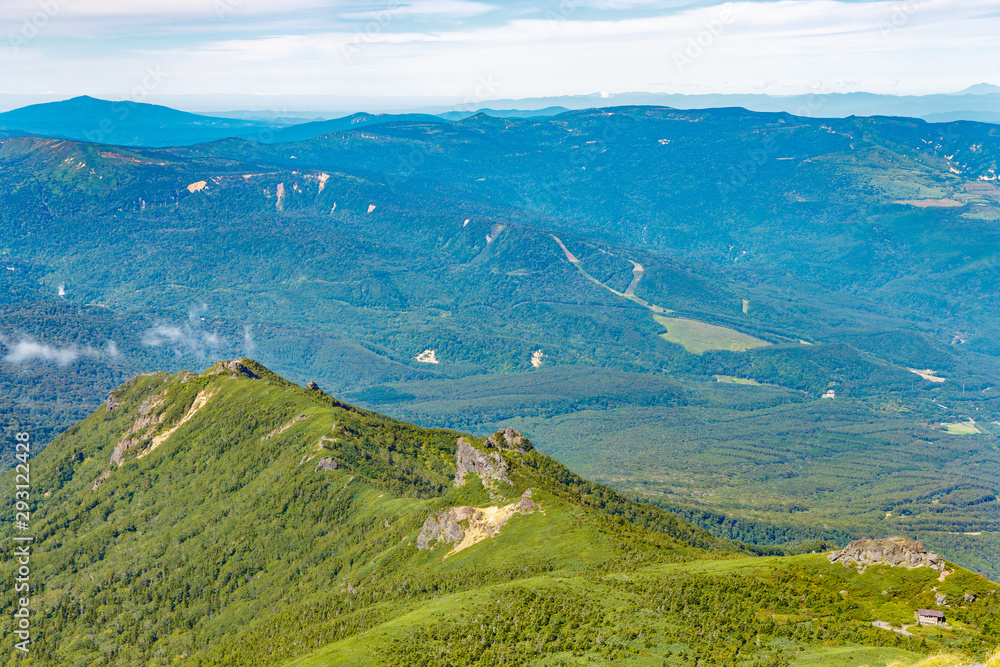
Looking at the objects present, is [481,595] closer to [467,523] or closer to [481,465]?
[467,523]

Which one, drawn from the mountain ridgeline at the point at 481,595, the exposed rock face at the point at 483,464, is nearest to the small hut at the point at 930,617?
the mountain ridgeline at the point at 481,595

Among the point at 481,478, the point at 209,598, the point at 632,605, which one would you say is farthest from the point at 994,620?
the point at 209,598

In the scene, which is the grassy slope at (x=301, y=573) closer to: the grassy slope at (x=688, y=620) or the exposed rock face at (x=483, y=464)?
the exposed rock face at (x=483, y=464)

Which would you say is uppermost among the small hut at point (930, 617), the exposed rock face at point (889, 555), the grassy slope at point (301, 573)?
the exposed rock face at point (889, 555)

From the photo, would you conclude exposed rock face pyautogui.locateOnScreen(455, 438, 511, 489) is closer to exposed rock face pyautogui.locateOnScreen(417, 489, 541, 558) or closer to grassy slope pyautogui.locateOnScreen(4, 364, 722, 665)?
grassy slope pyautogui.locateOnScreen(4, 364, 722, 665)

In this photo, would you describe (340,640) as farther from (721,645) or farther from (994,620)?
(994,620)

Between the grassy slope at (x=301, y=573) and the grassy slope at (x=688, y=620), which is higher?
the grassy slope at (x=688, y=620)
